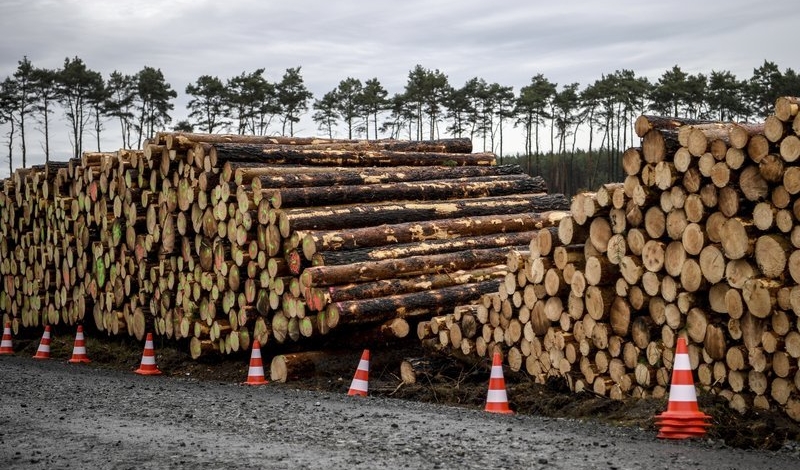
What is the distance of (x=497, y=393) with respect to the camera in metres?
9.27

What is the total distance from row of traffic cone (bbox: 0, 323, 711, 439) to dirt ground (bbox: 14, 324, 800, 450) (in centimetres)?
22

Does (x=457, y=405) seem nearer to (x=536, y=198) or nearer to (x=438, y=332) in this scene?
(x=438, y=332)

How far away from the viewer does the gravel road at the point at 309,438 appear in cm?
639

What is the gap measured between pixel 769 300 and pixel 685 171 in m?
1.53

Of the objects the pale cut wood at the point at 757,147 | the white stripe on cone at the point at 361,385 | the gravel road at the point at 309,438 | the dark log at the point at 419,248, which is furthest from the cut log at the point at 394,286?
the pale cut wood at the point at 757,147

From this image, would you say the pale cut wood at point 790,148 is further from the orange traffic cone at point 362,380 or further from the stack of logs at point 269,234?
the stack of logs at point 269,234

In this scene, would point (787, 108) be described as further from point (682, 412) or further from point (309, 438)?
point (309, 438)

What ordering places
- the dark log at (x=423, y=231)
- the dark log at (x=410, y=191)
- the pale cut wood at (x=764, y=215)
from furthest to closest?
1. the dark log at (x=410, y=191)
2. the dark log at (x=423, y=231)
3. the pale cut wood at (x=764, y=215)

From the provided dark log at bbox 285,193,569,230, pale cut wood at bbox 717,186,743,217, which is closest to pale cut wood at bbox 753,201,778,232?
pale cut wood at bbox 717,186,743,217

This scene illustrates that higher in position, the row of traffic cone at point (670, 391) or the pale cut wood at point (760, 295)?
the pale cut wood at point (760, 295)

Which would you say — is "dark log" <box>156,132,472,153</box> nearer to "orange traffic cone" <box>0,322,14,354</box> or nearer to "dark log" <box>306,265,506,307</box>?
"dark log" <box>306,265,506,307</box>

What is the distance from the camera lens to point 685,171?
852cm

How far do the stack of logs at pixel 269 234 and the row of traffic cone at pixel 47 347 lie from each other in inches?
28.7

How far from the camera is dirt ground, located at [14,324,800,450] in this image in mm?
7547
